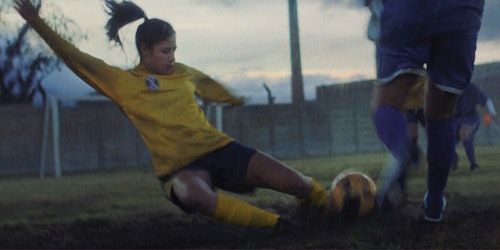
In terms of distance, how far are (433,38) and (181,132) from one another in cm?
71

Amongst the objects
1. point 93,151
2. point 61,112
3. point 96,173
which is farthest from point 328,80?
A: point 61,112

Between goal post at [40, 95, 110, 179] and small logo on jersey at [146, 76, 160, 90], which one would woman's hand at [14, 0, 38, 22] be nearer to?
small logo on jersey at [146, 76, 160, 90]

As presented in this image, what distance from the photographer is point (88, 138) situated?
159 inches

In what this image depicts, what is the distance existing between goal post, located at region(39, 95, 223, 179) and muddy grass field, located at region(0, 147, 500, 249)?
61 cm

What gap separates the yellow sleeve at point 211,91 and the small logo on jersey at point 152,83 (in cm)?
13

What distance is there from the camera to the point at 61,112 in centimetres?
467

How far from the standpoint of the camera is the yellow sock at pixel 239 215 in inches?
65.7

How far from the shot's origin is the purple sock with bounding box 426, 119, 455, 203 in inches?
72.1

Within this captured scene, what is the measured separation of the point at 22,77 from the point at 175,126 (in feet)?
1.54

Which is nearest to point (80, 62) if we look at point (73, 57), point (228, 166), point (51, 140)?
point (73, 57)

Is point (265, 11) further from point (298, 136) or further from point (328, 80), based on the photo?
point (298, 136)

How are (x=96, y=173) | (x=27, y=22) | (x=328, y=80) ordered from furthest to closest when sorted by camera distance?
(x=96, y=173)
(x=328, y=80)
(x=27, y=22)

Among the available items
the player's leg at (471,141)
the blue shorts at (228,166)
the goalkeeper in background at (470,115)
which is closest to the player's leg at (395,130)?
the blue shorts at (228,166)

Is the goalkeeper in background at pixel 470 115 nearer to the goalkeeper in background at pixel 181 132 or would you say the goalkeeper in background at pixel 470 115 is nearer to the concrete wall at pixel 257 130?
the concrete wall at pixel 257 130
